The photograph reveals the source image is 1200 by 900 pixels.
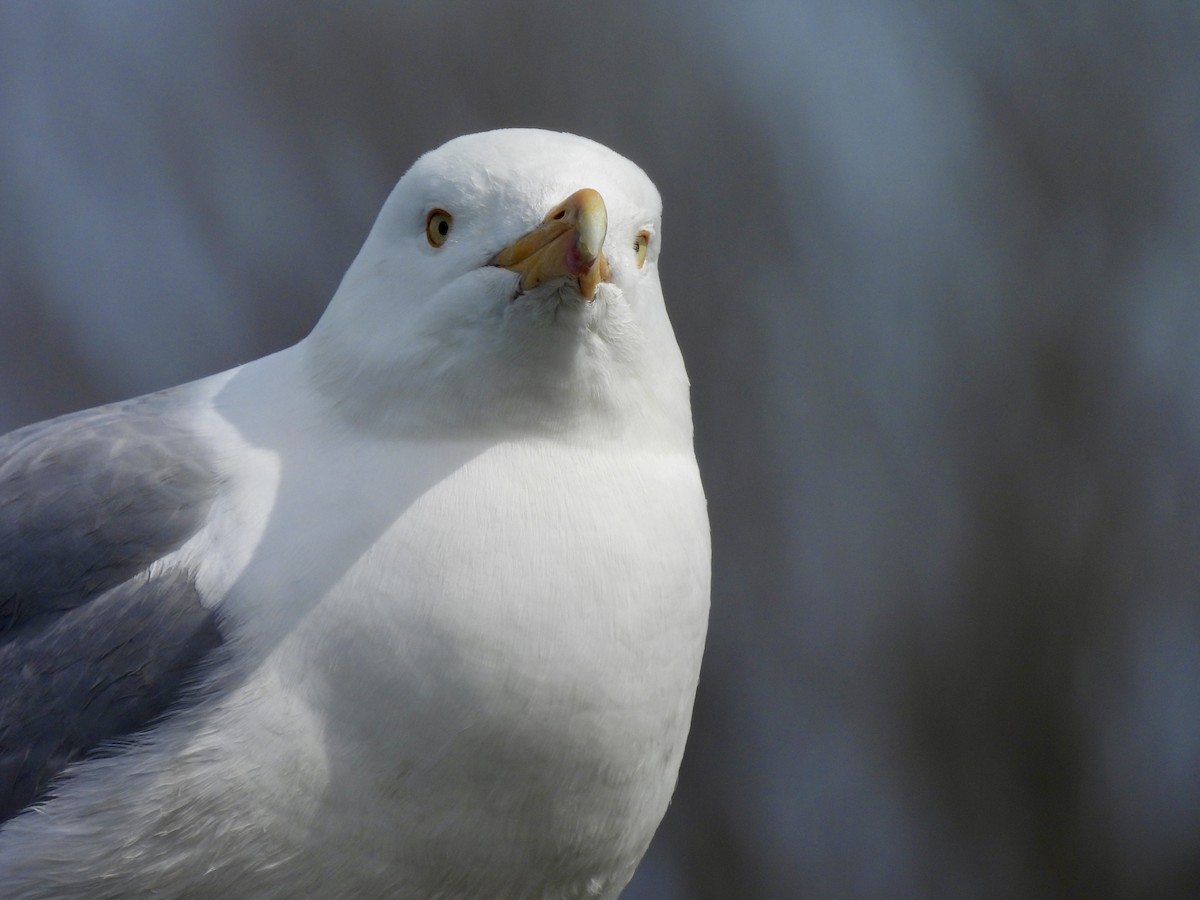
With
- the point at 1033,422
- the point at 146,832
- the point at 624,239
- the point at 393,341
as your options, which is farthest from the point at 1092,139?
the point at 146,832

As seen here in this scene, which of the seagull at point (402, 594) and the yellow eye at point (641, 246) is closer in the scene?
the seagull at point (402, 594)

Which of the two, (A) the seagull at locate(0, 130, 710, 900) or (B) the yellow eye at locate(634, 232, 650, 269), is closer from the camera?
(A) the seagull at locate(0, 130, 710, 900)

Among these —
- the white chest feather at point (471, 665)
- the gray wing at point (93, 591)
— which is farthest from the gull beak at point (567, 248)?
the gray wing at point (93, 591)

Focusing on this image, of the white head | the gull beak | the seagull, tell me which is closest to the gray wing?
the seagull

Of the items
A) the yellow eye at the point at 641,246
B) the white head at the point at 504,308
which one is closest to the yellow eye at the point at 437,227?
the white head at the point at 504,308

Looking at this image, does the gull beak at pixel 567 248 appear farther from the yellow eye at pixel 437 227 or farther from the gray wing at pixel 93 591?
the gray wing at pixel 93 591

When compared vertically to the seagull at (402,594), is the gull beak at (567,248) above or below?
above

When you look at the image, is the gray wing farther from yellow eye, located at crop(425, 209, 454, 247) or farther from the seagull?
yellow eye, located at crop(425, 209, 454, 247)

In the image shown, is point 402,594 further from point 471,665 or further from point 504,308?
point 504,308
